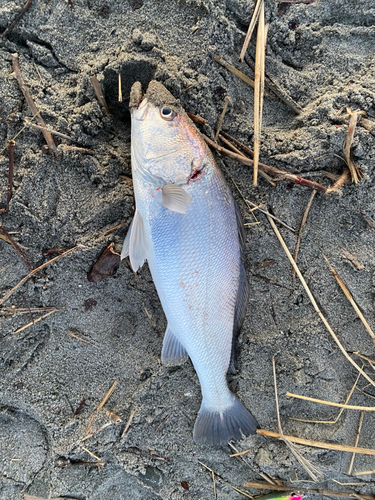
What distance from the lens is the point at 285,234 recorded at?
229cm

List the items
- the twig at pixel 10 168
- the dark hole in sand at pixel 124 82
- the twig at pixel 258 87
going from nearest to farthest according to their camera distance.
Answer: the twig at pixel 10 168
the dark hole in sand at pixel 124 82
the twig at pixel 258 87

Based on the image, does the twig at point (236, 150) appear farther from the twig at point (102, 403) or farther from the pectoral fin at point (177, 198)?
the twig at point (102, 403)

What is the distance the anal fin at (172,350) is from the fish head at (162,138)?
1.05m

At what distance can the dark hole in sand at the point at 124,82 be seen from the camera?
6.69ft

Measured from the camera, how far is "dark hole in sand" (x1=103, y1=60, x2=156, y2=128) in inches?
80.3

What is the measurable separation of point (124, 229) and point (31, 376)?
1.20 m

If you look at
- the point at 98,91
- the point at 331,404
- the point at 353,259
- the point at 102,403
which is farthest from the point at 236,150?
the point at 102,403

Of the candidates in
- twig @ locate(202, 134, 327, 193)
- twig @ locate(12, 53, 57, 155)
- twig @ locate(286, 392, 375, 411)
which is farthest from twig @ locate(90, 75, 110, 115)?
twig @ locate(286, 392, 375, 411)

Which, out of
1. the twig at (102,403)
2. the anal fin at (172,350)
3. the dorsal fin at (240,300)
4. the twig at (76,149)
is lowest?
the twig at (102,403)

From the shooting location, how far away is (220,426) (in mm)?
2225

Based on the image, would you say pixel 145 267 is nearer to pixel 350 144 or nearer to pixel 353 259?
pixel 353 259

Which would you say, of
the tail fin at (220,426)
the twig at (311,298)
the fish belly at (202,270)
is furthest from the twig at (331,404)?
the fish belly at (202,270)

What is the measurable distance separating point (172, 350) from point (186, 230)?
867 mm

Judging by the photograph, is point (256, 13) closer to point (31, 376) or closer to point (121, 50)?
point (121, 50)
